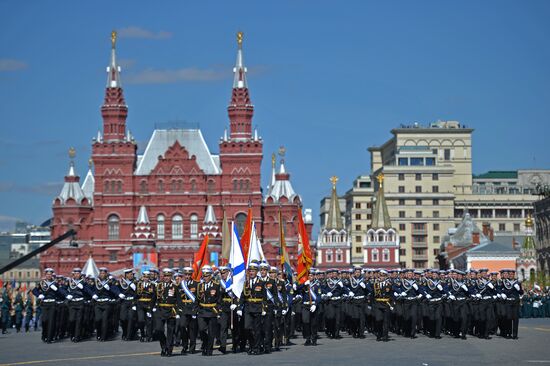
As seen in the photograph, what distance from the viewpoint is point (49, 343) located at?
98.2 feet

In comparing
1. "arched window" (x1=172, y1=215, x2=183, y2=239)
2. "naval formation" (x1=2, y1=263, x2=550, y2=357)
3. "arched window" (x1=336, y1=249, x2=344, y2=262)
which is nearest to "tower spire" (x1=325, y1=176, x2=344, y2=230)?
"arched window" (x1=336, y1=249, x2=344, y2=262)

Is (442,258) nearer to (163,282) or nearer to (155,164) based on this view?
(155,164)

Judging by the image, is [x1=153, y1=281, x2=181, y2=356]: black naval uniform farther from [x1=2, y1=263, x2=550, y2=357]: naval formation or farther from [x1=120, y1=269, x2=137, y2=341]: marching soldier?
[x1=120, y1=269, x2=137, y2=341]: marching soldier

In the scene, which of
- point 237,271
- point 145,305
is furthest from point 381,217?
point 237,271

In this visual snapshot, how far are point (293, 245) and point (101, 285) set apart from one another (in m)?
79.5

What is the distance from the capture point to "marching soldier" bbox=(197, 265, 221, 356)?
25.5 m

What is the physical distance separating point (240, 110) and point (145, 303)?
269ft

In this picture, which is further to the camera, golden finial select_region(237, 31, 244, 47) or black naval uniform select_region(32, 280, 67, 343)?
golden finial select_region(237, 31, 244, 47)

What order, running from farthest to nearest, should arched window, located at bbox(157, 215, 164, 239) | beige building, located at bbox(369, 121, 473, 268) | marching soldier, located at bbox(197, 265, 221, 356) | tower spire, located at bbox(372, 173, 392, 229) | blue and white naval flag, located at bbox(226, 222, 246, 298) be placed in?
beige building, located at bbox(369, 121, 473, 268) → tower spire, located at bbox(372, 173, 392, 229) → arched window, located at bbox(157, 215, 164, 239) → blue and white naval flag, located at bbox(226, 222, 246, 298) → marching soldier, located at bbox(197, 265, 221, 356)

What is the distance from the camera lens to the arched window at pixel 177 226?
11056 centimetres

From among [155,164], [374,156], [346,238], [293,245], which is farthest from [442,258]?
[374,156]

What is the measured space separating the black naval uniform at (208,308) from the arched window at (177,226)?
8506 centimetres

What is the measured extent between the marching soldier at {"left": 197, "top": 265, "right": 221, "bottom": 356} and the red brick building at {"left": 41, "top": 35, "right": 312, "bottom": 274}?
269 feet

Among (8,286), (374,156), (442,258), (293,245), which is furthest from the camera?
(374,156)
